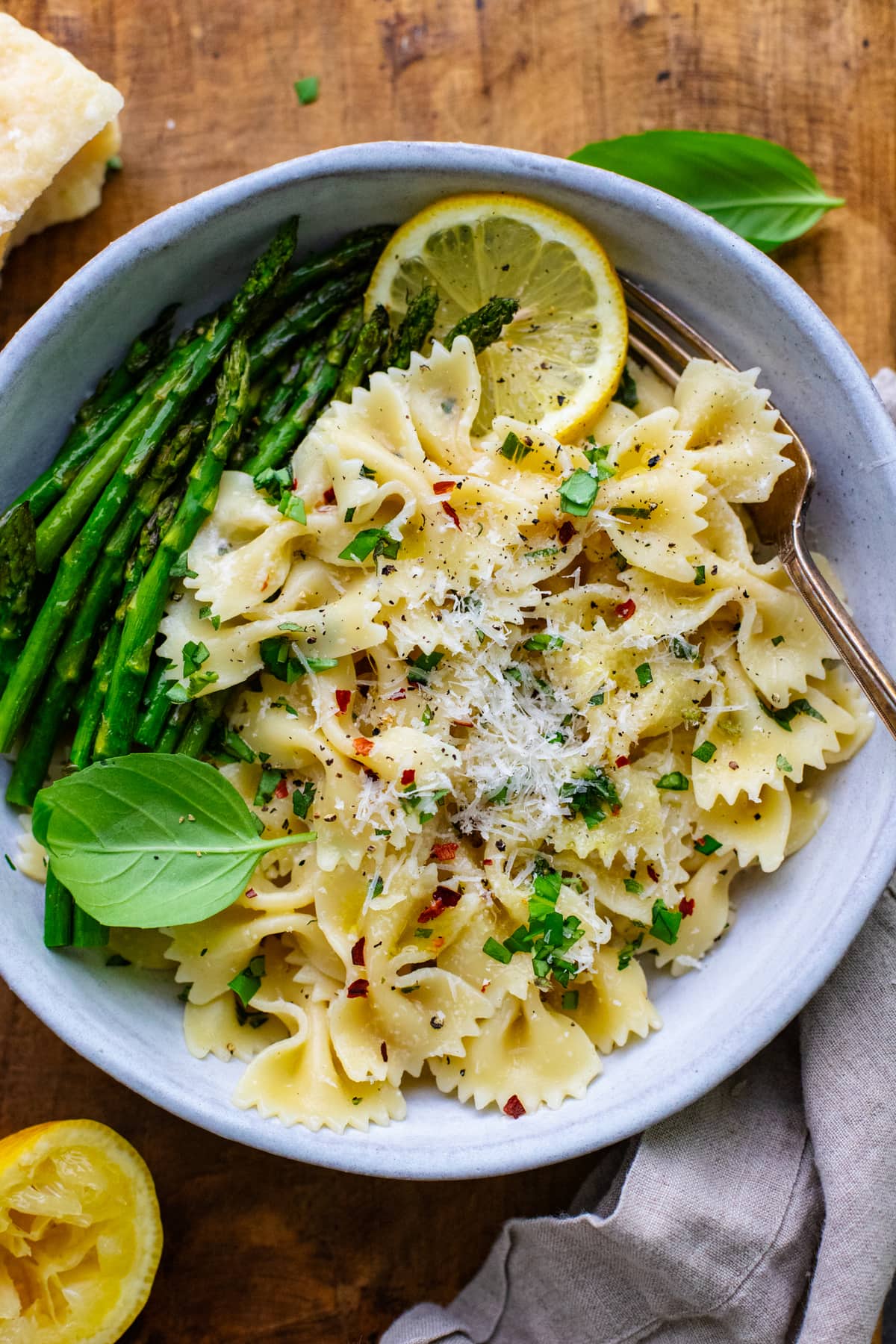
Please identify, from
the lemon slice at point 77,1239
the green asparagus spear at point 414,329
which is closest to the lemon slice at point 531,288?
the green asparagus spear at point 414,329

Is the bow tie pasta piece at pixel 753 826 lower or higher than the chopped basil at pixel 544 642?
lower

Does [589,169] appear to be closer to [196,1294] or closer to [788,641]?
[788,641]

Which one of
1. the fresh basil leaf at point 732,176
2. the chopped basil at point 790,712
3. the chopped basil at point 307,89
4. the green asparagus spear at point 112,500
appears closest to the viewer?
the green asparagus spear at point 112,500

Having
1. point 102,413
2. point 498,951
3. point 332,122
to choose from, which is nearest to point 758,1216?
point 498,951

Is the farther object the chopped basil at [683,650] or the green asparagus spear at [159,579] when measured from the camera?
the chopped basil at [683,650]

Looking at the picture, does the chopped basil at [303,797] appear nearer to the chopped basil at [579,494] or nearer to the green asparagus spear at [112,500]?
the green asparagus spear at [112,500]

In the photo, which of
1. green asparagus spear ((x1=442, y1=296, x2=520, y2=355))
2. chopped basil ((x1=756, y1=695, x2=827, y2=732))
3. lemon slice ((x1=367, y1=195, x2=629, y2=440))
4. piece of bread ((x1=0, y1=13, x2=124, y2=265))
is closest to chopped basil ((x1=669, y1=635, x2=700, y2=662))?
chopped basil ((x1=756, y1=695, x2=827, y2=732))

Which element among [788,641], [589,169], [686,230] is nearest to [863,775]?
[788,641]

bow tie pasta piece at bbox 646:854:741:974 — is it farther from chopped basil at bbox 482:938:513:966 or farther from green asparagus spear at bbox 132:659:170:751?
green asparagus spear at bbox 132:659:170:751
